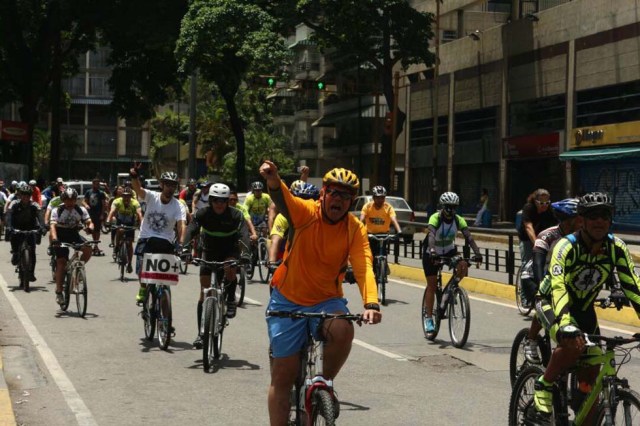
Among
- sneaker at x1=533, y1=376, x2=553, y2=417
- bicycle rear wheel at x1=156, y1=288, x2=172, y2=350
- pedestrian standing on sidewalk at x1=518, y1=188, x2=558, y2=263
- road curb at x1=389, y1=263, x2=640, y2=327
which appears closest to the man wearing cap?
road curb at x1=389, y1=263, x2=640, y2=327

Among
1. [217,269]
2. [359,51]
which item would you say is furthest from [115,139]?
[217,269]

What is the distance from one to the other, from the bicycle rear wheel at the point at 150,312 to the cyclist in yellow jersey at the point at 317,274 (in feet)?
19.7

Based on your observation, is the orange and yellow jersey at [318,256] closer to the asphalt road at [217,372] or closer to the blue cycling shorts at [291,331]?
the blue cycling shorts at [291,331]

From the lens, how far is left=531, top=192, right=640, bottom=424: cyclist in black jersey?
6.06m

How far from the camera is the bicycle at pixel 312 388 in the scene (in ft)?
19.3

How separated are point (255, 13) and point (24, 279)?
22563mm

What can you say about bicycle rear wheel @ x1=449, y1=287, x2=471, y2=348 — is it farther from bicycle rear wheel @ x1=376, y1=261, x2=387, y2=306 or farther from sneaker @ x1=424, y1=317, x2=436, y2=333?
bicycle rear wheel @ x1=376, y1=261, x2=387, y2=306

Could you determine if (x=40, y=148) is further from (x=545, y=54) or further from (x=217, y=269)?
(x=217, y=269)

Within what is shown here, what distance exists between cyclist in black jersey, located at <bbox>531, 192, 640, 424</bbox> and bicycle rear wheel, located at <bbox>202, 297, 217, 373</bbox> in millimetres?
4747

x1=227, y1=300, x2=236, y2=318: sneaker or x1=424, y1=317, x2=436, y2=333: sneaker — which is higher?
x1=227, y1=300, x2=236, y2=318: sneaker

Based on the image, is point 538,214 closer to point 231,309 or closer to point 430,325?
point 430,325

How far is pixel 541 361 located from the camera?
327 inches

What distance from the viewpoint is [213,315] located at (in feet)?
35.8

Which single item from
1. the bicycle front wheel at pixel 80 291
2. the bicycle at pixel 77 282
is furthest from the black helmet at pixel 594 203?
the bicycle front wheel at pixel 80 291
